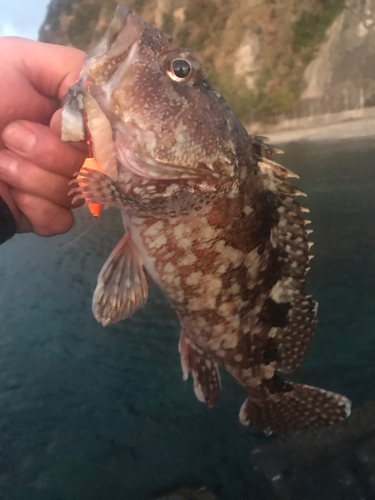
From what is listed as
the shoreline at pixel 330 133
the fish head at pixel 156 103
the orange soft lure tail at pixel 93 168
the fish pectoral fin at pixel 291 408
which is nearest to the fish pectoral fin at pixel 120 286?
the orange soft lure tail at pixel 93 168

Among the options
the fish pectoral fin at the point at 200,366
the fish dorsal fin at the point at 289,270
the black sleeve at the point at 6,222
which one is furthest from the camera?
the fish pectoral fin at the point at 200,366

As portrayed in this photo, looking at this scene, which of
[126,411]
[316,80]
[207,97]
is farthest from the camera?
[316,80]

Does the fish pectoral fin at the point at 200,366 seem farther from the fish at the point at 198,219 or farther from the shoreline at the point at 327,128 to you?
the shoreline at the point at 327,128

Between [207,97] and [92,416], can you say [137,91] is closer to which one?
[207,97]

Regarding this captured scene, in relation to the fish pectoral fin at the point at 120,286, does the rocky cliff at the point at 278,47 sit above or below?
above

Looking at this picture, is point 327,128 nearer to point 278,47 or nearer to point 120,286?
point 278,47

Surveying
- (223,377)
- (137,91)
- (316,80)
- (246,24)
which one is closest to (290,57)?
(316,80)

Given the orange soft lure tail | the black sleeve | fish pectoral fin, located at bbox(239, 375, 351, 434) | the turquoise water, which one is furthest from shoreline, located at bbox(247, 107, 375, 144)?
the black sleeve
